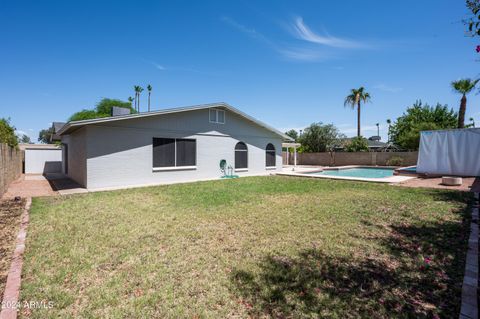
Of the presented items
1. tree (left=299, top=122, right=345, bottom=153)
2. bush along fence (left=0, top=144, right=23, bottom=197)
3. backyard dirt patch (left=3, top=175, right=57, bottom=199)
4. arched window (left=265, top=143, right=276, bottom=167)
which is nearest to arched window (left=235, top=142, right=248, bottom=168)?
arched window (left=265, top=143, right=276, bottom=167)

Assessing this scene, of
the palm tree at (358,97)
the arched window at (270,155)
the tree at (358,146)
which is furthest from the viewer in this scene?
the palm tree at (358,97)

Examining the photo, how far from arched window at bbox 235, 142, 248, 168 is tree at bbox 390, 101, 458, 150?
23301 mm

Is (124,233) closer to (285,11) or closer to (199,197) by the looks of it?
(199,197)

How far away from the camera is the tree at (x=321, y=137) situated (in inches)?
1203

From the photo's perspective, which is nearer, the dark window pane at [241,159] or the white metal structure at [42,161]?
the dark window pane at [241,159]

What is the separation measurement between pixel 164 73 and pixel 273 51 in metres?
8.94

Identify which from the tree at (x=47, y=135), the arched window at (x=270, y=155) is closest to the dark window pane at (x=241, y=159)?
the arched window at (x=270, y=155)

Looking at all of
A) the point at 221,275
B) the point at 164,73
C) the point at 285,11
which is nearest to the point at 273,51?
the point at 285,11

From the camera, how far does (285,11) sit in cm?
1033

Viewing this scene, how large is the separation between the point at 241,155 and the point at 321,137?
18.6 m

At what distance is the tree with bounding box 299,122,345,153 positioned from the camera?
3056 cm

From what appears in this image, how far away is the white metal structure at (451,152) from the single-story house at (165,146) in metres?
10.6

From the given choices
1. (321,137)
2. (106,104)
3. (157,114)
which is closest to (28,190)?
(157,114)

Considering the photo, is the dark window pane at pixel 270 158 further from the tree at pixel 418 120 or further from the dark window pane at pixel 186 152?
the tree at pixel 418 120
